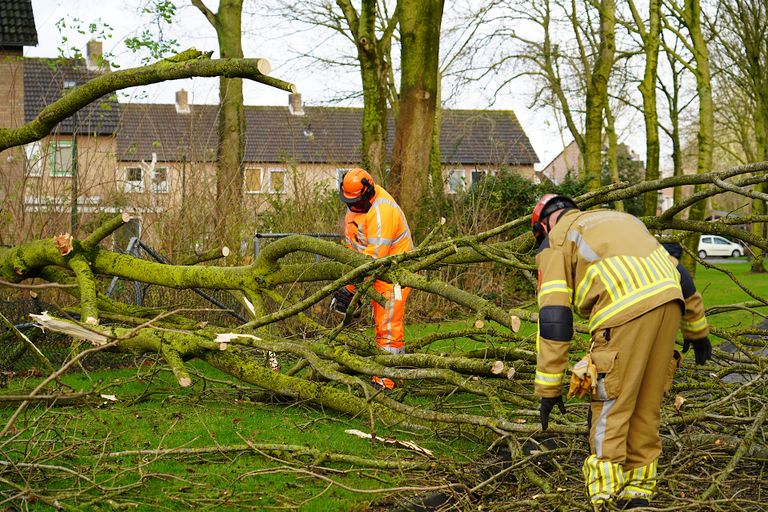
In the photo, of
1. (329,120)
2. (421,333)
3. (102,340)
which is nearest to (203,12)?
(421,333)

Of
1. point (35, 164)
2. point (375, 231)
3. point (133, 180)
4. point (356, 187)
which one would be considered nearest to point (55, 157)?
point (35, 164)

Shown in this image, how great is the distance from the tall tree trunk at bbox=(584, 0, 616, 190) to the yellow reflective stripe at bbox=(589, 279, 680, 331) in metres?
17.0

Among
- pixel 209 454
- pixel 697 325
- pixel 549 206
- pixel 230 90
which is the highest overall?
pixel 230 90

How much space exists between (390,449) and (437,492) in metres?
0.80

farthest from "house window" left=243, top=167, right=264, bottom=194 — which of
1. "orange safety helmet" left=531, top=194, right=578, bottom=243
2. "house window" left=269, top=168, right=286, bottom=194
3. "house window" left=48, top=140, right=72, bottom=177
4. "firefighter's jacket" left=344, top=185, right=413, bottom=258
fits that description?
"orange safety helmet" left=531, top=194, right=578, bottom=243

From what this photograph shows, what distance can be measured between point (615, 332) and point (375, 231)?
4261 mm

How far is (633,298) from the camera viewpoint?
15.0 ft

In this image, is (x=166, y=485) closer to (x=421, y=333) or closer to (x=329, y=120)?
(x=421, y=333)

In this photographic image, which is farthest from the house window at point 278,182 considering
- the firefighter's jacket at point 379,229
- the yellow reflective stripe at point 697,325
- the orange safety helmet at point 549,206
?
the yellow reflective stripe at point 697,325

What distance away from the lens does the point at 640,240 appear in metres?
4.73

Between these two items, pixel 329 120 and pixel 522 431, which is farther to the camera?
pixel 329 120

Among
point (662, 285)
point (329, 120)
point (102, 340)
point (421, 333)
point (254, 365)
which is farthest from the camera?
point (329, 120)

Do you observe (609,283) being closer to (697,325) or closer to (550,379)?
(550,379)

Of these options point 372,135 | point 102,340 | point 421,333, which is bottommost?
point 421,333
